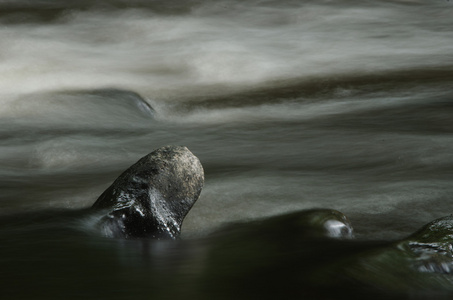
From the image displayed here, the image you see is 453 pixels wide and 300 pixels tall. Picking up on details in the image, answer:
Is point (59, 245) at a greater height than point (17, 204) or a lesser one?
greater

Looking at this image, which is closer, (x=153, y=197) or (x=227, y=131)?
(x=153, y=197)

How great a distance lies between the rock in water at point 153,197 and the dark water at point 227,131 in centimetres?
13

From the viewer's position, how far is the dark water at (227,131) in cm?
244

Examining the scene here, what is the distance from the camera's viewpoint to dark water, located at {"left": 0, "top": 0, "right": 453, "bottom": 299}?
2436 mm

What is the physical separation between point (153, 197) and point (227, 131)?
2.84 meters

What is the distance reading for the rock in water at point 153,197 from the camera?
3066mm

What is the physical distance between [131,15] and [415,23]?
4.00 m

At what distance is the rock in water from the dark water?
0.13m

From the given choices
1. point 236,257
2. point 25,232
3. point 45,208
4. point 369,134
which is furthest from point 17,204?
point 369,134

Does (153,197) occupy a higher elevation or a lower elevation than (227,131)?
higher

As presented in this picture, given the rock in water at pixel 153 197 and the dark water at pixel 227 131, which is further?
the rock in water at pixel 153 197

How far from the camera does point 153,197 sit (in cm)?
313

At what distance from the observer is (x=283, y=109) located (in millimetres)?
6641

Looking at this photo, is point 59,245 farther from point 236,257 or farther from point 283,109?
point 283,109
